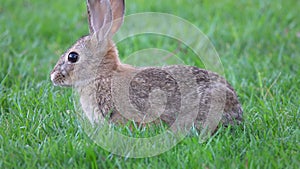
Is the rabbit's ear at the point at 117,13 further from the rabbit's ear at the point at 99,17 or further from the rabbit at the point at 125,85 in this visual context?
the rabbit's ear at the point at 99,17

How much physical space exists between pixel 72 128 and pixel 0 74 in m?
2.00

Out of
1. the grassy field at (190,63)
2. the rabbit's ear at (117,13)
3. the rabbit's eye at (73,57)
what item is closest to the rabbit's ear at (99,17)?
the rabbit's ear at (117,13)

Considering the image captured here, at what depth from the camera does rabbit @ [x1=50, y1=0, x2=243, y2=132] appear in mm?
4531

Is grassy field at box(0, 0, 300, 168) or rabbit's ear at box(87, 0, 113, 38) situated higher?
rabbit's ear at box(87, 0, 113, 38)

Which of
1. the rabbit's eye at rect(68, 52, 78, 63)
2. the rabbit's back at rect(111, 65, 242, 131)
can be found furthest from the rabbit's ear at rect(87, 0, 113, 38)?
the rabbit's back at rect(111, 65, 242, 131)

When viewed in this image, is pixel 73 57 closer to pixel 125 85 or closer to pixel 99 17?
pixel 99 17

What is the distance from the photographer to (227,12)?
820cm

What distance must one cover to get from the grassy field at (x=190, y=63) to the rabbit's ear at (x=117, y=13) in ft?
2.69

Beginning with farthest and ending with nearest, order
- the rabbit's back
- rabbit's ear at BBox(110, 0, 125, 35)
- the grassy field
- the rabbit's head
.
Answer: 1. rabbit's ear at BBox(110, 0, 125, 35)
2. the rabbit's head
3. the rabbit's back
4. the grassy field

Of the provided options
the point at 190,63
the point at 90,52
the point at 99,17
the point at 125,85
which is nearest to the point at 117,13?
the point at 99,17

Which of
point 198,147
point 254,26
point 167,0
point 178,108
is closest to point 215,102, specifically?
point 178,108

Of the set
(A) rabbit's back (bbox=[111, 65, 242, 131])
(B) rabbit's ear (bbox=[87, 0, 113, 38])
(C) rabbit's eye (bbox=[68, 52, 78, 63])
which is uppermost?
(B) rabbit's ear (bbox=[87, 0, 113, 38])

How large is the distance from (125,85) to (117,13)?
0.76 metres

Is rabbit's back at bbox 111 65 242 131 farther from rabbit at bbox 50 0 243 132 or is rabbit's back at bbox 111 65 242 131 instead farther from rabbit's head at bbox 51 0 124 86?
rabbit's head at bbox 51 0 124 86
